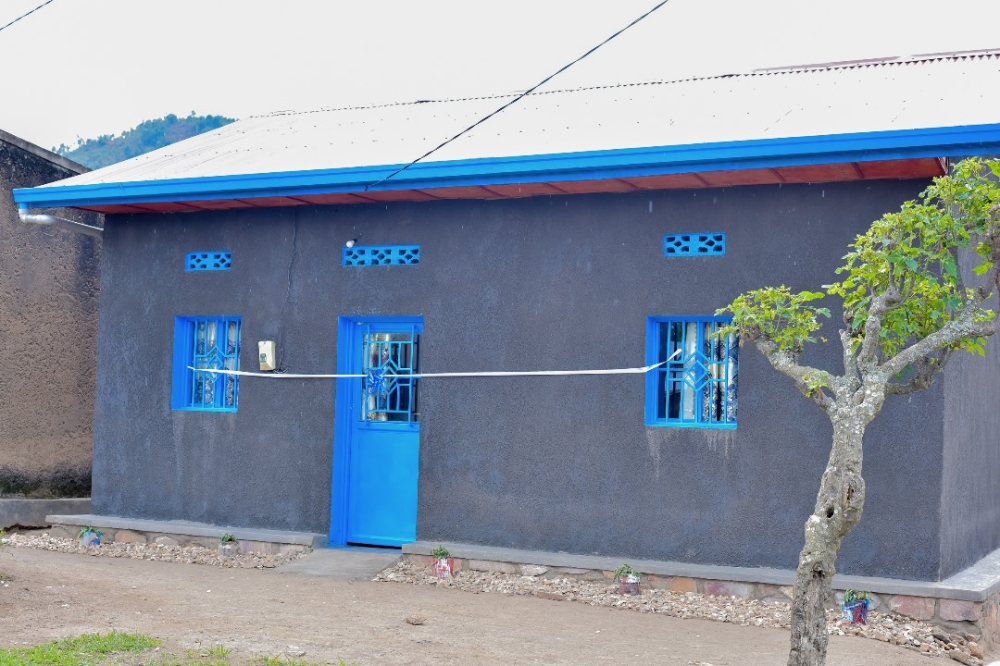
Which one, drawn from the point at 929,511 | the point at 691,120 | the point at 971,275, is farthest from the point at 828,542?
the point at 691,120

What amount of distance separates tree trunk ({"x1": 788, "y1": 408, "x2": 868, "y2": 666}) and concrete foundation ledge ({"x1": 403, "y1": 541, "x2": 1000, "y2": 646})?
2711 millimetres

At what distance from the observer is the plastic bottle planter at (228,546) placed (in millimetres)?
10250

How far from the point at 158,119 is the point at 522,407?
31688 millimetres

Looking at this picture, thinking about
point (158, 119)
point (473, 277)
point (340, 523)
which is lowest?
point (340, 523)

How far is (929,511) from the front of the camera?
8.21 metres

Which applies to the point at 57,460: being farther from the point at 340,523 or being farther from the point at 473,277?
the point at 473,277

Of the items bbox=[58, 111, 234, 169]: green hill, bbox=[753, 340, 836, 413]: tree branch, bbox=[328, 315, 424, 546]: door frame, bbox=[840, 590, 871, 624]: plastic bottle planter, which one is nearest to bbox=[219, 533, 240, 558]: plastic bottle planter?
bbox=[328, 315, 424, 546]: door frame

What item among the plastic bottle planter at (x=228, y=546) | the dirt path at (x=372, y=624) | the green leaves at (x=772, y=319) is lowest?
the dirt path at (x=372, y=624)

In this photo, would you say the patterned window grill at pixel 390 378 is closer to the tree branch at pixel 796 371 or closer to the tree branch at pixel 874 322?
the tree branch at pixel 796 371

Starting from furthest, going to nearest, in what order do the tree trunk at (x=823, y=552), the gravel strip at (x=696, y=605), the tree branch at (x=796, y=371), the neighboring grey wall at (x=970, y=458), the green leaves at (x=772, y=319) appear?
the neighboring grey wall at (x=970, y=458) < the gravel strip at (x=696, y=605) < the green leaves at (x=772, y=319) < the tree branch at (x=796, y=371) < the tree trunk at (x=823, y=552)

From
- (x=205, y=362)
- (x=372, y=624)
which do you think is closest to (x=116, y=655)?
(x=372, y=624)

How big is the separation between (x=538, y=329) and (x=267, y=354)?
2.53 metres

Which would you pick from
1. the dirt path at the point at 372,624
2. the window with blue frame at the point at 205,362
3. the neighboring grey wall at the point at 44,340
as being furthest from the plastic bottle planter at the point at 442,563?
the neighboring grey wall at the point at 44,340

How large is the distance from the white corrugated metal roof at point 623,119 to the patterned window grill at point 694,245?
74 cm
